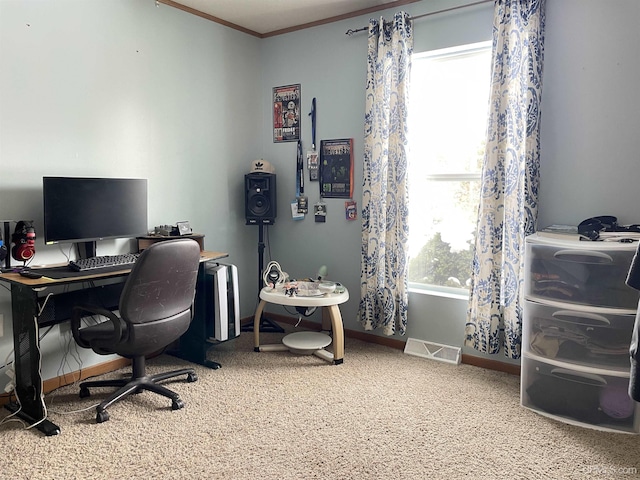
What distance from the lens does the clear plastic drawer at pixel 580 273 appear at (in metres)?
2.45

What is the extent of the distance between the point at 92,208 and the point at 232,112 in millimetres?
1558

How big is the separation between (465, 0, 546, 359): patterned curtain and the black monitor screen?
2.21 m

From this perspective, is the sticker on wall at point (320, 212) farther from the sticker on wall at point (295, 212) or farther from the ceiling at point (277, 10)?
the ceiling at point (277, 10)

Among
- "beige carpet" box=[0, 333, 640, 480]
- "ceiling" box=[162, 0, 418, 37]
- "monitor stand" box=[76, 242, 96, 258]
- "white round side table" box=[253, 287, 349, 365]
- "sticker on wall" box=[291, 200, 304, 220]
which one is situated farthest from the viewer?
"sticker on wall" box=[291, 200, 304, 220]

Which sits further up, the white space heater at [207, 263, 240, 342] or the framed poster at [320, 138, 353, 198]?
the framed poster at [320, 138, 353, 198]

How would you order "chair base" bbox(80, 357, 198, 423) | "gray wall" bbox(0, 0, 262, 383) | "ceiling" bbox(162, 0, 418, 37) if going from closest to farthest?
"chair base" bbox(80, 357, 198, 423)
"gray wall" bbox(0, 0, 262, 383)
"ceiling" bbox(162, 0, 418, 37)

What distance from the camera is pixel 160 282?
8.38 ft

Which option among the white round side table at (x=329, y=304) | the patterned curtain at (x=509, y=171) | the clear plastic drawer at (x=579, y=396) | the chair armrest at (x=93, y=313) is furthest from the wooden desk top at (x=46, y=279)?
the clear plastic drawer at (x=579, y=396)

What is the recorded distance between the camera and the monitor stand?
308 cm

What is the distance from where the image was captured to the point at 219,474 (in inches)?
82.9

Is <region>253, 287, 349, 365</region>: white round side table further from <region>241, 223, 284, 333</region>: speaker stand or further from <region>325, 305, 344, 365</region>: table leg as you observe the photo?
<region>241, 223, 284, 333</region>: speaker stand

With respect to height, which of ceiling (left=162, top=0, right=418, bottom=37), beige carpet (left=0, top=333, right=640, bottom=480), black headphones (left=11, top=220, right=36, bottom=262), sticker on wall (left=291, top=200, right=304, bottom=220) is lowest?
beige carpet (left=0, top=333, right=640, bottom=480)

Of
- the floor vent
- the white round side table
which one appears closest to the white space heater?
the white round side table

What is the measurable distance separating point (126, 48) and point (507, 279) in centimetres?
287
